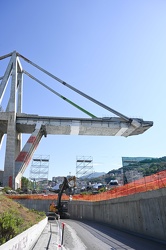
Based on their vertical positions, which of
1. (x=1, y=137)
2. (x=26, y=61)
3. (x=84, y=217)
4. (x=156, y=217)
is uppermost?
(x=26, y=61)

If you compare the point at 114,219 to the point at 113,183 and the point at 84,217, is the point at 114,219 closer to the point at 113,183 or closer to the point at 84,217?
the point at 84,217

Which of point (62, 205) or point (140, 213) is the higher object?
point (140, 213)

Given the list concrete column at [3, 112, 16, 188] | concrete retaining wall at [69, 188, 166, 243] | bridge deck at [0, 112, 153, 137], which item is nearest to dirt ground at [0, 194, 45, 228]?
concrete retaining wall at [69, 188, 166, 243]

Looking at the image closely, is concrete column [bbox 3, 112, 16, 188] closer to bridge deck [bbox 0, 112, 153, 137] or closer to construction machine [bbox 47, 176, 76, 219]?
bridge deck [bbox 0, 112, 153, 137]

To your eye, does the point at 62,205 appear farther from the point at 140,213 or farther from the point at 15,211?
the point at 140,213

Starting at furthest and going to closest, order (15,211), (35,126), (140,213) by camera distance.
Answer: (35,126) → (140,213) → (15,211)

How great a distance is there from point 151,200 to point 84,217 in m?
23.5

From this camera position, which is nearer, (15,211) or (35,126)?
(15,211)

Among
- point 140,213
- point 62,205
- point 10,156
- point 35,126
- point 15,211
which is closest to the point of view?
point 15,211

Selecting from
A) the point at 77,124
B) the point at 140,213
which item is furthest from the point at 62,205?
the point at 77,124

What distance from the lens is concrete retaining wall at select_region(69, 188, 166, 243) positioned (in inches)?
484

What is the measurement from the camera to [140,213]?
49.3 ft

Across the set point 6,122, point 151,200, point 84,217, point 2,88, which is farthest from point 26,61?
point 151,200

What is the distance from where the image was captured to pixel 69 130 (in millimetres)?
53656
